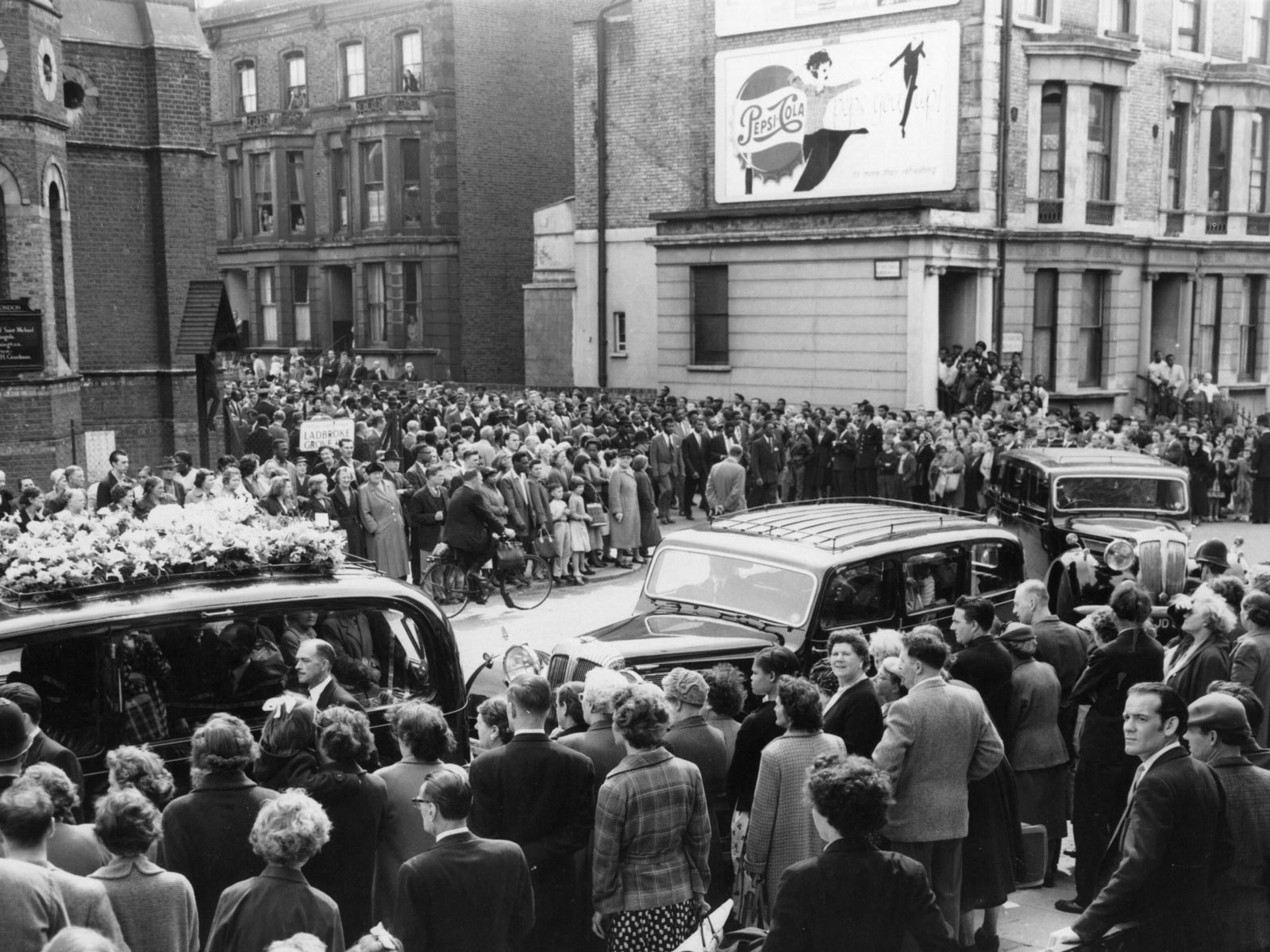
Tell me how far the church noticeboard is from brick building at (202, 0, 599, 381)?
23.7m

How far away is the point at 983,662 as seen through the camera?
7.94m

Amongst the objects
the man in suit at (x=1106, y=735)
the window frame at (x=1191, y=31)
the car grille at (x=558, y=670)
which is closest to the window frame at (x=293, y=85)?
the window frame at (x=1191, y=31)

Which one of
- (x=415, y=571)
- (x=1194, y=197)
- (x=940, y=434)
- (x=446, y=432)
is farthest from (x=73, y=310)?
(x=1194, y=197)

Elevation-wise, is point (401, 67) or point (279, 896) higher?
point (401, 67)

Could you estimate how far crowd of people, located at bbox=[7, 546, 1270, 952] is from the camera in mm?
4781

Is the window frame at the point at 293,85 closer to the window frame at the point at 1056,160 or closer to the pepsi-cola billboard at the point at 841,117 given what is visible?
the pepsi-cola billboard at the point at 841,117

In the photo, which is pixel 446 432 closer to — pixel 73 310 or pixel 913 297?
pixel 73 310

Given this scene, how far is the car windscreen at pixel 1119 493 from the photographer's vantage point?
15547 millimetres

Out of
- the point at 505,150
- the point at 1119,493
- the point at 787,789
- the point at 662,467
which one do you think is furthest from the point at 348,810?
the point at 505,150

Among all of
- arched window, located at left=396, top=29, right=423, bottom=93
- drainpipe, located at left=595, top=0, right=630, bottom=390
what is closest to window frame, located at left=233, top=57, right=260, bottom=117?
arched window, located at left=396, top=29, right=423, bottom=93

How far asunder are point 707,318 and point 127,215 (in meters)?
14.4

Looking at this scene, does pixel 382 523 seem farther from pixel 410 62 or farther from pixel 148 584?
pixel 410 62

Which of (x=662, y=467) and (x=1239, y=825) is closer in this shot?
(x=1239, y=825)

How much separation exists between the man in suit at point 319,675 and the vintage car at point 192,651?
1.17 ft
